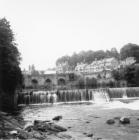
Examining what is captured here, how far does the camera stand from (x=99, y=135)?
14.0 meters

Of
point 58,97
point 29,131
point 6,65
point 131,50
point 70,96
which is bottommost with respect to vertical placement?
point 29,131

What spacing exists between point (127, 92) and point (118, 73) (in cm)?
1950

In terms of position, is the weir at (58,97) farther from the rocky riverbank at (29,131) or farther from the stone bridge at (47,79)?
the stone bridge at (47,79)

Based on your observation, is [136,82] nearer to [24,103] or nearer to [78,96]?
[78,96]

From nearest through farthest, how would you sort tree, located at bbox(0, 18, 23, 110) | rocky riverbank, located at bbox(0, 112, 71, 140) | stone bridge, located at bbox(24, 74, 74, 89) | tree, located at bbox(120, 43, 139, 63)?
rocky riverbank, located at bbox(0, 112, 71, 140), tree, located at bbox(0, 18, 23, 110), stone bridge, located at bbox(24, 74, 74, 89), tree, located at bbox(120, 43, 139, 63)

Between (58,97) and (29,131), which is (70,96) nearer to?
(58,97)

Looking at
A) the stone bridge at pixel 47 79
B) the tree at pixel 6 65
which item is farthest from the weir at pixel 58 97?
the stone bridge at pixel 47 79

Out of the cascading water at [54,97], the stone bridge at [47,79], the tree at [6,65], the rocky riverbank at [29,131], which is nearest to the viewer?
the rocky riverbank at [29,131]

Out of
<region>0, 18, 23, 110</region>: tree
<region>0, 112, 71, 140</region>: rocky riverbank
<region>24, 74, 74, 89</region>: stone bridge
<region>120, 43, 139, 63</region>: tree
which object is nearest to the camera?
<region>0, 112, 71, 140</region>: rocky riverbank

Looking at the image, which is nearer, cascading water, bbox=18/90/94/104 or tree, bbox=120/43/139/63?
cascading water, bbox=18/90/94/104

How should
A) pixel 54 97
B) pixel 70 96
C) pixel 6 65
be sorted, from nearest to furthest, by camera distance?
pixel 6 65 → pixel 54 97 → pixel 70 96

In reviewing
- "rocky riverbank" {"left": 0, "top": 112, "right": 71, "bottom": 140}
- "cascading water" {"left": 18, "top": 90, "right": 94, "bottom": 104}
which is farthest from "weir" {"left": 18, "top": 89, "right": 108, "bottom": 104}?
"rocky riverbank" {"left": 0, "top": 112, "right": 71, "bottom": 140}

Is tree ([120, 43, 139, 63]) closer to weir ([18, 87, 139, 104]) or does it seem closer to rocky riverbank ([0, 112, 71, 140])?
weir ([18, 87, 139, 104])

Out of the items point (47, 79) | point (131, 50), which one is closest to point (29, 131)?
point (47, 79)
